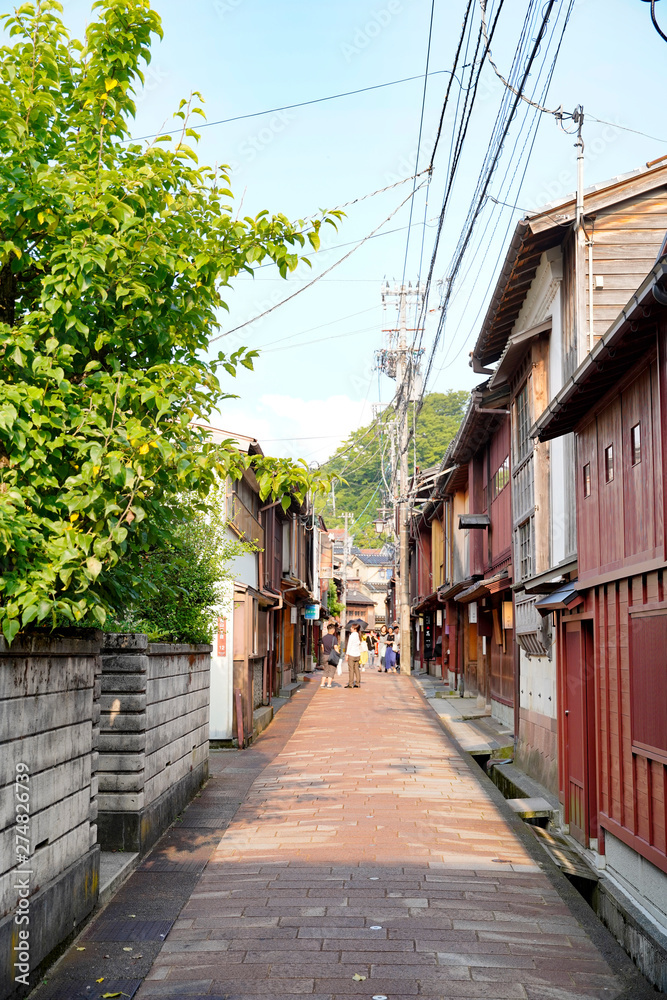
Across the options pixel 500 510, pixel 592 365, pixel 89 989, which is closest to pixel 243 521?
pixel 500 510

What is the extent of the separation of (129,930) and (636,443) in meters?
5.79

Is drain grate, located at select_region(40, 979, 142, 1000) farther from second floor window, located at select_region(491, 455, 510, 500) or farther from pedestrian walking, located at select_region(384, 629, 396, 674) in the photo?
pedestrian walking, located at select_region(384, 629, 396, 674)

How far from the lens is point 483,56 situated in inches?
332

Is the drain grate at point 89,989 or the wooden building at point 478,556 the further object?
the wooden building at point 478,556

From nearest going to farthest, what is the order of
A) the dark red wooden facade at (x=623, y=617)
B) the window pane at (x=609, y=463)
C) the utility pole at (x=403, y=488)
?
the dark red wooden facade at (x=623, y=617)
the window pane at (x=609, y=463)
the utility pole at (x=403, y=488)

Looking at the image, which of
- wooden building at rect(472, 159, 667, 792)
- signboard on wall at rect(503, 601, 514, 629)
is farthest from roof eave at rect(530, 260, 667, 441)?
signboard on wall at rect(503, 601, 514, 629)

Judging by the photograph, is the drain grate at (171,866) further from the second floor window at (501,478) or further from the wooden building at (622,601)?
the second floor window at (501,478)

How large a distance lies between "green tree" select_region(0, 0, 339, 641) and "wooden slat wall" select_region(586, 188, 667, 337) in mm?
6916

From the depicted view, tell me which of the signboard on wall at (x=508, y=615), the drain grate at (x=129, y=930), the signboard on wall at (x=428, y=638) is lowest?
the drain grate at (x=129, y=930)

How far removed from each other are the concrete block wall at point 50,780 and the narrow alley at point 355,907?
1.33 ft

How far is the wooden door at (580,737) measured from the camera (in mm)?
10250

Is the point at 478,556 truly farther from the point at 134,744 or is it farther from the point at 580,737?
the point at 134,744

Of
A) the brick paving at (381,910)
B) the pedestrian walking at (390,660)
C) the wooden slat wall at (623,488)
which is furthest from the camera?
the pedestrian walking at (390,660)

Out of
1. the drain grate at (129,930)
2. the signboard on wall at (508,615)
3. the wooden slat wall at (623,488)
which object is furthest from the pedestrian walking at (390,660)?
the drain grate at (129,930)
